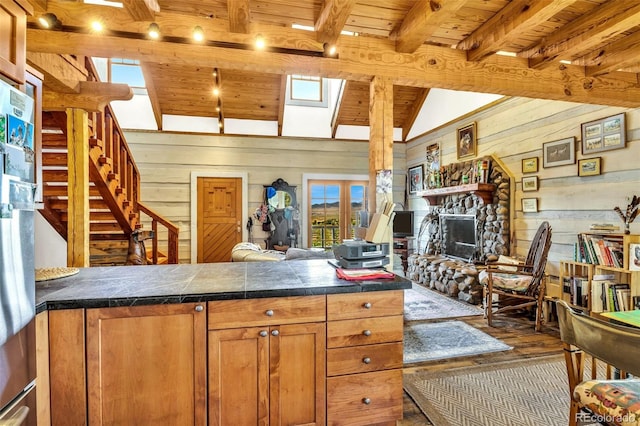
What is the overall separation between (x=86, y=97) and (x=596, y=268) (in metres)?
5.03

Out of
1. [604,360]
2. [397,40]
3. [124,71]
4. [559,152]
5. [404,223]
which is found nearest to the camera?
[604,360]

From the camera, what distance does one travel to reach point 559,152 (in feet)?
12.6

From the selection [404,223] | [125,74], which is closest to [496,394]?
[404,223]

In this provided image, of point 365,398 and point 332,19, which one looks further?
point 332,19

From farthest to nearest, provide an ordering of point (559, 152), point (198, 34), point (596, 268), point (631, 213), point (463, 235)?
1. point (463, 235)
2. point (559, 152)
3. point (596, 268)
4. point (631, 213)
5. point (198, 34)

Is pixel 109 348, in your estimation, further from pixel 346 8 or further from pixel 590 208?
pixel 590 208

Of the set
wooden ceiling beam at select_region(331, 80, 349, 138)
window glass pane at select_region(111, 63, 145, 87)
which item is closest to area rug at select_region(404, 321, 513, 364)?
wooden ceiling beam at select_region(331, 80, 349, 138)

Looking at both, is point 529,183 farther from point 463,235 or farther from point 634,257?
point 634,257

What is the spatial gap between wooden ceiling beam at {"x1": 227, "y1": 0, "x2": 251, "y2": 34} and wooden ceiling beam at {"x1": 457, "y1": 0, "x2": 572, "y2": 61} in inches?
64.6

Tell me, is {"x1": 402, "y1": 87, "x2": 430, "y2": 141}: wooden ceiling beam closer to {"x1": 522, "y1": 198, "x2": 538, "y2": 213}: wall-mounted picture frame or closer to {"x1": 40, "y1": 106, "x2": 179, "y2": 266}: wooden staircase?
{"x1": 522, "y1": 198, "x2": 538, "y2": 213}: wall-mounted picture frame

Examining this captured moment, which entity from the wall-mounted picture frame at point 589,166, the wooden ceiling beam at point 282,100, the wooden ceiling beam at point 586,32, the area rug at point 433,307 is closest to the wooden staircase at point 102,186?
the wooden ceiling beam at point 282,100

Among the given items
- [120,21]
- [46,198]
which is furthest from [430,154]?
[46,198]

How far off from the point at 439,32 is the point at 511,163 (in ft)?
9.19

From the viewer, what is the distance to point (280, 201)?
6.72 metres
